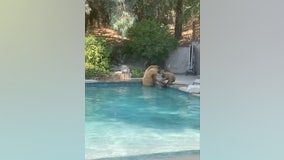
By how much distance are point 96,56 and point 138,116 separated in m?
2.94

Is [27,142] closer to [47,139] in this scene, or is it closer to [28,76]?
[47,139]

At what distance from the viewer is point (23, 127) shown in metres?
2.79

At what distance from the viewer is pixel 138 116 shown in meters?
11.4

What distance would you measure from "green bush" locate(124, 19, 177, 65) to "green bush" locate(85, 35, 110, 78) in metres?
0.80

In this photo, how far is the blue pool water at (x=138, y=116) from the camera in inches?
334

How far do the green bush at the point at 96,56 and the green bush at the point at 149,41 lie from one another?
80 centimetres

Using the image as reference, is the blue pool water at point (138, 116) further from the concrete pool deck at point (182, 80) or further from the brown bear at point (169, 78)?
the brown bear at point (169, 78)

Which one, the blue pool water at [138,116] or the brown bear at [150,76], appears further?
the brown bear at [150,76]

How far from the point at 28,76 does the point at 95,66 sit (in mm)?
10374

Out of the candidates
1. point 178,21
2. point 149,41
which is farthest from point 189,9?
point 149,41

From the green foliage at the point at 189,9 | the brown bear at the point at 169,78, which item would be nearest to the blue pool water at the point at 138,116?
the brown bear at the point at 169,78

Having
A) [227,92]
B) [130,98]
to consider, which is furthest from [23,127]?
[130,98]

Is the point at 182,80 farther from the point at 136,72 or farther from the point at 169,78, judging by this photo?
the point at 136,72

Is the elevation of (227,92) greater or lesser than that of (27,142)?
greater
